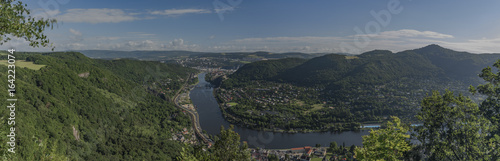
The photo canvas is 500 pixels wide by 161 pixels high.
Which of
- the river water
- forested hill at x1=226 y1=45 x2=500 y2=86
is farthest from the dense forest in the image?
the river water

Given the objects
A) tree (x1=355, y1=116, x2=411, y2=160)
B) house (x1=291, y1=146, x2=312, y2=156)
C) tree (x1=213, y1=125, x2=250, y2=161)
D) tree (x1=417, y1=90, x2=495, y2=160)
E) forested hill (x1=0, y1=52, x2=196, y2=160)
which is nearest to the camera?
tree (x1=417, y1=90, x2=495, y2=160)

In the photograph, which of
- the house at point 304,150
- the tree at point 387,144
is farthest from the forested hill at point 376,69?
the tree at point 387,144

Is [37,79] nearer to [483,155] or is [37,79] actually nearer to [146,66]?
[483,155]

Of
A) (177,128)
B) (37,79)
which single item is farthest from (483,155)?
(37,79)

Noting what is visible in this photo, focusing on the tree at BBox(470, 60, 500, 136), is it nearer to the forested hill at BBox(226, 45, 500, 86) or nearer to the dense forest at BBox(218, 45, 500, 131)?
the dense forest at BBox(218, 45, 500, 131)

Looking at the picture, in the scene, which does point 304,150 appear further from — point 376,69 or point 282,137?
point 376,69
